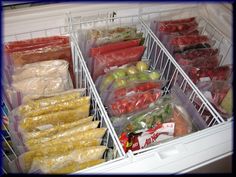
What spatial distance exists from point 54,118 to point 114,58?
0.35m

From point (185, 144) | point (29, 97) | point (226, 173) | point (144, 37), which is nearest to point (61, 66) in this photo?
point (29, 97)

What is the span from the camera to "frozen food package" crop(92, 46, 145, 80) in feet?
3.50

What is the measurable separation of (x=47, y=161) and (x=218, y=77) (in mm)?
692

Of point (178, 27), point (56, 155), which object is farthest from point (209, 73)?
point (56, 155)

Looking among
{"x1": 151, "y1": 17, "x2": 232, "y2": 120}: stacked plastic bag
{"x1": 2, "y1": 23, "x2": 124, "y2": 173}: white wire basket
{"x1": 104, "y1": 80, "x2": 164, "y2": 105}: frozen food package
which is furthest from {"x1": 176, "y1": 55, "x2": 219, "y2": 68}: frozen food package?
{"x1": 2, "y1": 23, "x2": 124, "y2": 173}: white wire basket

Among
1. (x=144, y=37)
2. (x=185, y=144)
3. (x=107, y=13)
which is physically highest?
(x=107, y=13)

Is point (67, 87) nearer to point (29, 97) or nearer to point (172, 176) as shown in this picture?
point (29, 97)

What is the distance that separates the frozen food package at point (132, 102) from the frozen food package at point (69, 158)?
19 centimetres

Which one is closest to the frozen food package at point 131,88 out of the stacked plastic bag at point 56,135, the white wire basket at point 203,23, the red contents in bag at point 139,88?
the red contents in bag at point 139,88

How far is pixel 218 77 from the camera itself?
1046mm

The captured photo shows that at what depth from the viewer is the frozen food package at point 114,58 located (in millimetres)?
1066

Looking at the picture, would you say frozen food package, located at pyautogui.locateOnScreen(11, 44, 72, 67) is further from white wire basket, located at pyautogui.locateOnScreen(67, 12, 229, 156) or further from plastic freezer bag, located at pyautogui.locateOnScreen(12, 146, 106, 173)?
plastic freezer bag, located at pyautogui.locateOnScreen(12, 146, 106, 173)

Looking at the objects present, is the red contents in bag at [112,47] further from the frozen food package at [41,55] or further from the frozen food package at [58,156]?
the frozen food package at [58,156]

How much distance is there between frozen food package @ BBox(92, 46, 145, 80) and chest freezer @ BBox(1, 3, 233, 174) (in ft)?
0.18
